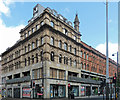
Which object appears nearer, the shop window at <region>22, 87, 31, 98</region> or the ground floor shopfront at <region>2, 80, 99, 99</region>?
the ground floor shopfront at <region>2, 80, 99, 99</region>

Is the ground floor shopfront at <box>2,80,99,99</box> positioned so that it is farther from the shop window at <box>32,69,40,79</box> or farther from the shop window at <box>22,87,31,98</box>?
the shop window at <box>32,69,40,79</box>

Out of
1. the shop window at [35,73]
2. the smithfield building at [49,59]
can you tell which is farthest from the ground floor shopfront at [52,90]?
the shop window at [35,73]

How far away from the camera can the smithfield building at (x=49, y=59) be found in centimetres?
3234

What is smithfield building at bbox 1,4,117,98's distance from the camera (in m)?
32.3

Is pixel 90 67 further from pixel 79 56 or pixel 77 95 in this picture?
pixel 77 95

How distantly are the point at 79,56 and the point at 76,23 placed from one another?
9.75m

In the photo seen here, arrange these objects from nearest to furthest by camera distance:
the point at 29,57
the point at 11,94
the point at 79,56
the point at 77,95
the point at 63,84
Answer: the point at 63,84, the point at 29,57, the point at 77,95, the point at 79,56, the point at 11,94

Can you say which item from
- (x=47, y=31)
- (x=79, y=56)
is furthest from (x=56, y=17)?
(x=79, y=56)

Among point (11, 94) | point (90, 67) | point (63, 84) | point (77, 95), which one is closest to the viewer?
point (63, 84)

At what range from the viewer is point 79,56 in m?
43.9

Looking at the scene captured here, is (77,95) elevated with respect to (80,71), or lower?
lower

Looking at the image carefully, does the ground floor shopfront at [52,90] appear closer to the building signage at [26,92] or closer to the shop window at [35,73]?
the building signage at [26,92]

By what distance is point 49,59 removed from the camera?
1261 inches

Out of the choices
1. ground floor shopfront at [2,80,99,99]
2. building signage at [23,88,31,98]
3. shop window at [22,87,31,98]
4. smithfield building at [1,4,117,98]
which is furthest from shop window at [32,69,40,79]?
building signage at [23,88,31,98]
